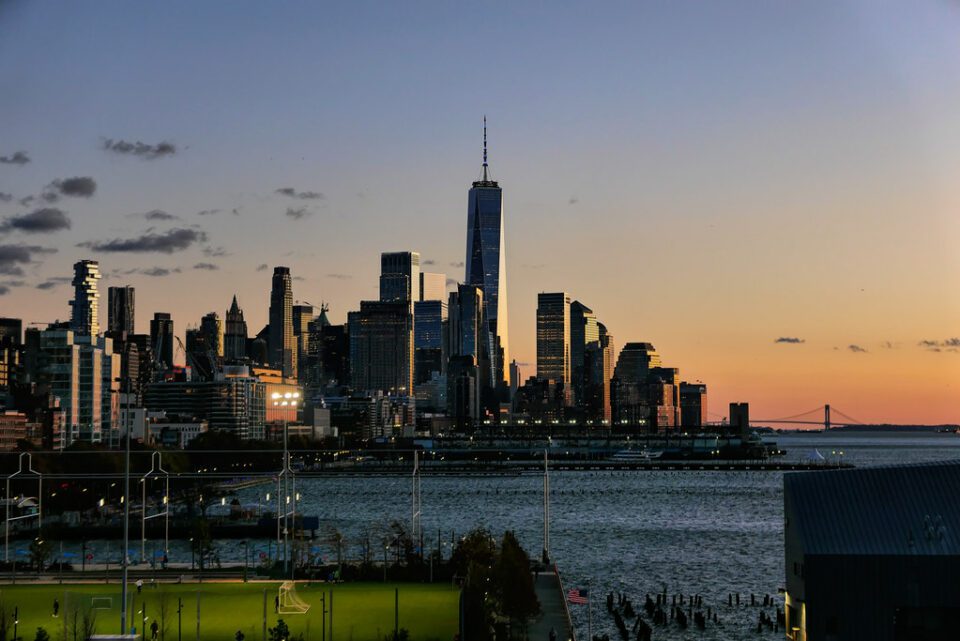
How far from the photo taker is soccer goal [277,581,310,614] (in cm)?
5253

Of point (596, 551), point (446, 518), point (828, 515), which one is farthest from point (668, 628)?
point (446, 518)

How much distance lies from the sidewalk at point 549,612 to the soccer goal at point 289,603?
9.53m

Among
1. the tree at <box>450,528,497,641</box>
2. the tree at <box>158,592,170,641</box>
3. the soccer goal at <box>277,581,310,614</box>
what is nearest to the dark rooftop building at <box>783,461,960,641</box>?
the tree at <box>450,528,497,641</box>

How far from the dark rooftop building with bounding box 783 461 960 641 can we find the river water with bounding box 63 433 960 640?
18664 mm

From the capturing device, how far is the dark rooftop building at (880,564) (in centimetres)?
4366

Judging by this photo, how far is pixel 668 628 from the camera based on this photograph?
64.9m

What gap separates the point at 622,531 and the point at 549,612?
65.1m

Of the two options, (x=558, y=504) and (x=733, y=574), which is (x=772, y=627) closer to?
(x=733, y=574)

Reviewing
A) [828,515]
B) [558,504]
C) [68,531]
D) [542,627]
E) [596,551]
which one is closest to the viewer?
[828,515]

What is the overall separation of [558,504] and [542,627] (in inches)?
4174

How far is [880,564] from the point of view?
43938 mm

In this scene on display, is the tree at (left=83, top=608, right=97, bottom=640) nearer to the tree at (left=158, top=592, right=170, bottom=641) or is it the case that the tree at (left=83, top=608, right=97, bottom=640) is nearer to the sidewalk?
the tree at (left=158, top=592, right=170, bottom=641)

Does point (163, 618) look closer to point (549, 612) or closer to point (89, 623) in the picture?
point (89, 623)

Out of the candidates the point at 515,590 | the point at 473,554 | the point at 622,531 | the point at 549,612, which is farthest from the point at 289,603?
the point at 622,531
